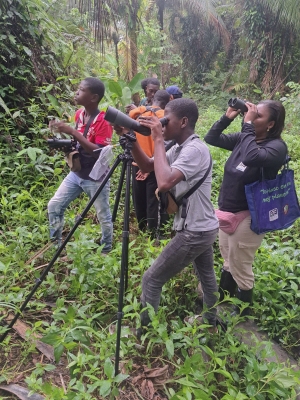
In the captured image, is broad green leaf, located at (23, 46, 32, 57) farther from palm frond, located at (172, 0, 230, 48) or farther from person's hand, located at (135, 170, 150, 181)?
palm frond, located at (172, 0, 230, 48)

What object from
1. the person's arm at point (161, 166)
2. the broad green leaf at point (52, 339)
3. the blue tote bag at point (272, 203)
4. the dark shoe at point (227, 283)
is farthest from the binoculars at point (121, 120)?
the dark shoe at point (227, 283)

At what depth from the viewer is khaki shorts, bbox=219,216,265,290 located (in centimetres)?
254

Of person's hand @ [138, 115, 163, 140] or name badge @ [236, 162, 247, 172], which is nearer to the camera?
person's hand @ [138, 115, 163, 140]

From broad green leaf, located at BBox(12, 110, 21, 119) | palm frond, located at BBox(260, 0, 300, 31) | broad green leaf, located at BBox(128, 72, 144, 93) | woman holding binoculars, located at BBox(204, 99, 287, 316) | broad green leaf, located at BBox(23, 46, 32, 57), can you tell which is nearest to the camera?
woman holding binoculars, located at BBox(204, 99, 287, 316)

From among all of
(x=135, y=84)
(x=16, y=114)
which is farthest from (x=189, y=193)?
(x=135, y=84)

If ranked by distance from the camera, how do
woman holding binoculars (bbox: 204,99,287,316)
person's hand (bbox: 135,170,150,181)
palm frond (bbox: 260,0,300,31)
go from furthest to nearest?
palm frond (bbox: 260,0,300,31)
person's hand (bbox: 135,170,150,181)
woman holding binoculars (bbox: 204,99,287,316)

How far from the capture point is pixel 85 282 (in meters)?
2.71

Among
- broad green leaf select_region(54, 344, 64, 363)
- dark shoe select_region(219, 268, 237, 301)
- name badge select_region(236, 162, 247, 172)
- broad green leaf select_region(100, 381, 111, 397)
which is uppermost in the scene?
name badge select_region(236, 162, 247, 172)

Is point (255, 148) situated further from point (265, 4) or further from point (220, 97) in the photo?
point (220, 97)

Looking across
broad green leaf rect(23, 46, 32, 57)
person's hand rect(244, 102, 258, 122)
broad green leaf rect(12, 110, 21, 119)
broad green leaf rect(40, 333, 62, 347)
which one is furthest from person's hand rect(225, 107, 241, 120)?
broad green leaf rect(23, 46, 32, 57)

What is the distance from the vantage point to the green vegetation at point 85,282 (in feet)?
6.47

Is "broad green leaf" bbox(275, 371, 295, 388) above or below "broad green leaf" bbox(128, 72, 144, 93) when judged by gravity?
below

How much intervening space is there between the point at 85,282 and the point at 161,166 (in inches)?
51.1

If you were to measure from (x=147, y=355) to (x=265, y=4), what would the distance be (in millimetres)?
12781
